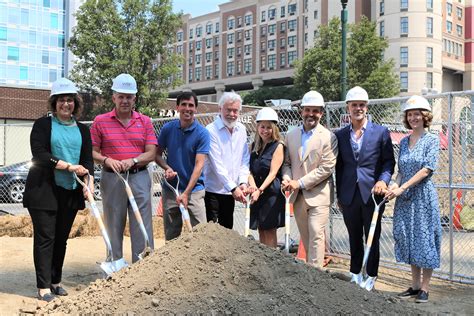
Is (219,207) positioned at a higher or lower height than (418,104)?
lower

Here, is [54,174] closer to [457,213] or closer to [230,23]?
[457,213]

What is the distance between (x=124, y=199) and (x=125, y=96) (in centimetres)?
95

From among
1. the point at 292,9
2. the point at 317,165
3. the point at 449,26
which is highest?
the point at 292,9

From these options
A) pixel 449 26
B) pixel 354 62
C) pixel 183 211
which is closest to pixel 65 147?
pixel 183 211

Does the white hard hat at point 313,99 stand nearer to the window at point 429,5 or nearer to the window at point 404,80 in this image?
the window at point 404,80

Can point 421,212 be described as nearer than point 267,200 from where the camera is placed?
Yes

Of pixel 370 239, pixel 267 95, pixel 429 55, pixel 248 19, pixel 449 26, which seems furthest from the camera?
pixel 248 19

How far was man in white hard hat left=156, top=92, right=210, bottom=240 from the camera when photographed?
5.10 m

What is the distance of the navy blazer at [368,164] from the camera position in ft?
16.5

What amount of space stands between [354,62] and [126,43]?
17.3 metres

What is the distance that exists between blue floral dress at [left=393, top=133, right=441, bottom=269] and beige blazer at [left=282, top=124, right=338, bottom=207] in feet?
2.24

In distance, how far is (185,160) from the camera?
5.17 meters

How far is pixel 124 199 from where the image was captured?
5027 mm

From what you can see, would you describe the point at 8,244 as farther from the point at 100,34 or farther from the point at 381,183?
the point at 100,34
